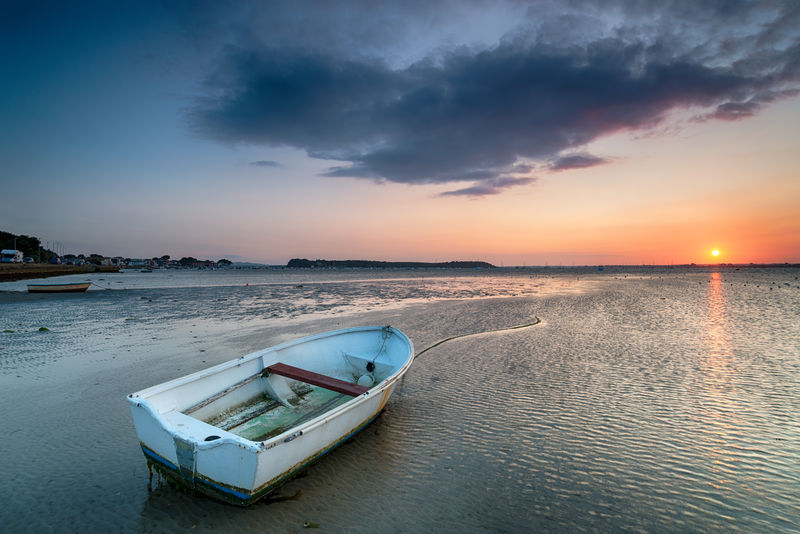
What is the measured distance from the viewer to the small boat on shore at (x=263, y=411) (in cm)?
433

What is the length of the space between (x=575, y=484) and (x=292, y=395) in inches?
219

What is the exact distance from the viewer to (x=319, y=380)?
7.16 metres

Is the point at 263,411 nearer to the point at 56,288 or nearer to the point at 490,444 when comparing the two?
the point at 490,444

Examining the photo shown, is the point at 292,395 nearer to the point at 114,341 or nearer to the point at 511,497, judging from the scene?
the point at 511,497

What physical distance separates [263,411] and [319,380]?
4.15 ft

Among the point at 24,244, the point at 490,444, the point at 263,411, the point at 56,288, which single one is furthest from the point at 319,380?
the point at 24,244

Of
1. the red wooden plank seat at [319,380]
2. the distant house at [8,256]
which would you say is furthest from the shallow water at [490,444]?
the distant house at [8,256]

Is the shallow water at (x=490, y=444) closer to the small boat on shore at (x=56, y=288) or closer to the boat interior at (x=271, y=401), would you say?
the boat interior at (x=271, y=401)

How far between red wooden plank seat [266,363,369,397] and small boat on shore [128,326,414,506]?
0.06 feet

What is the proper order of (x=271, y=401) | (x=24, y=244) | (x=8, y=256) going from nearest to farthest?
1. (x=271, y=401)
2. (x=8, y=256)
3. (x=24, y=244)

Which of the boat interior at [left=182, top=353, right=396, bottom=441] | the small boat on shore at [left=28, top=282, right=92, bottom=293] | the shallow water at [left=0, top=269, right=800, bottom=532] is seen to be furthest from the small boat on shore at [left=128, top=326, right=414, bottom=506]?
the small boat on shore at [left=28, top=282, right=92, bottom=293]

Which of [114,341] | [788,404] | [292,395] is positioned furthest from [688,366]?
[114,341]

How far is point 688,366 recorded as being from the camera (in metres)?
10.6

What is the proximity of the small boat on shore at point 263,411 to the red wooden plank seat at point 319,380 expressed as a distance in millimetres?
20
